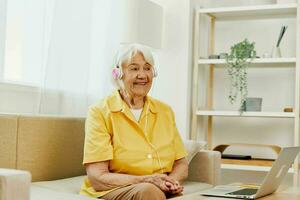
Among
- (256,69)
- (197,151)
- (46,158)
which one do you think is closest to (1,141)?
(46,158)

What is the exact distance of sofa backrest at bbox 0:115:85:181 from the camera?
2348mm

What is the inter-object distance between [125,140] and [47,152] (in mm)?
387

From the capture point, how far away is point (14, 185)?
1.52m

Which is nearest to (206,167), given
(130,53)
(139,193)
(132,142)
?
(132,142)

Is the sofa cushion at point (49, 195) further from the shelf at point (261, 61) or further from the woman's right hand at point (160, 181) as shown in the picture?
the shelf at point (261, 61)

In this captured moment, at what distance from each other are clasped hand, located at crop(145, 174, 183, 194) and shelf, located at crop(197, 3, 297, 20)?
2109 millimetres

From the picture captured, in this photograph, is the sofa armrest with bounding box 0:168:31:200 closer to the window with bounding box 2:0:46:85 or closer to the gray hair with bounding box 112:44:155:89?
the gray hair with bounding box 112:44:155:89

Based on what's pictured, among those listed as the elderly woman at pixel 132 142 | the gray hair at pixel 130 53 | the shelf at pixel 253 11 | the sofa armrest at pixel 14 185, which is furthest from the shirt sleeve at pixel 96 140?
the shelf at pixel 253 11

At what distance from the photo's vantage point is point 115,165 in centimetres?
243

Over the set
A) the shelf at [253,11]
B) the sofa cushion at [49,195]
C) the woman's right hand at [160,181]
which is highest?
the shelf at [253,11]

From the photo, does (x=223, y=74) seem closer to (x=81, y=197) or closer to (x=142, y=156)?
(x=142, y=156)

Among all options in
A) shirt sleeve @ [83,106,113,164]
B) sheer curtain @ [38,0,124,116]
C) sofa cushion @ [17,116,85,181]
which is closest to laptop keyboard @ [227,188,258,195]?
shirt sleeve @ [83,106,113,164]

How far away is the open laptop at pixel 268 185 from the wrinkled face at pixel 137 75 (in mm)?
626

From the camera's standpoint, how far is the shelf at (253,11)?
400 cm
